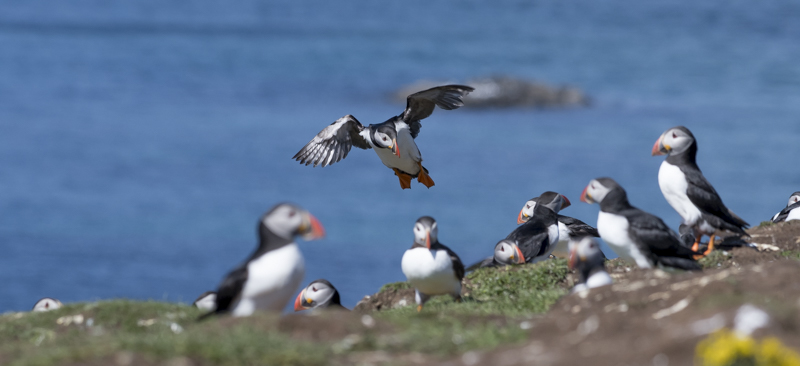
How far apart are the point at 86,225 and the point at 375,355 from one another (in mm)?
35023

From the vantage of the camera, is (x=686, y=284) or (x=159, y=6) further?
(x=159, y=6)

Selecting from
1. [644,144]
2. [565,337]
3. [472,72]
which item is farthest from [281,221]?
[472,72]

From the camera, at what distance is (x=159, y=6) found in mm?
117938

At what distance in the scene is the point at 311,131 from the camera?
49781 mm

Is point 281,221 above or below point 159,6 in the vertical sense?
below

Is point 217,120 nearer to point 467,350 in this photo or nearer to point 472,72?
point 472,72

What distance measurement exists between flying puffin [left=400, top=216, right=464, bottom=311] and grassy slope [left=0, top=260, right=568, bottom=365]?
0.26 m

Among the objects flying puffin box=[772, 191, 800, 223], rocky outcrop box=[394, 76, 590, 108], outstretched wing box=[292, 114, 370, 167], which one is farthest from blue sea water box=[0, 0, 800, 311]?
flying puffin box=[772, 191, 800, 223]

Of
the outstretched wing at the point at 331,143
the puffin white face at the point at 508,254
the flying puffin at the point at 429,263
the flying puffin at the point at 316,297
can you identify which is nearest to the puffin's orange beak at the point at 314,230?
the flying puffin at the point at 429,263

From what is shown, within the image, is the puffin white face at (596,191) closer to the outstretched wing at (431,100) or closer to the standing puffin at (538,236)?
the standing puffin at (538,236)

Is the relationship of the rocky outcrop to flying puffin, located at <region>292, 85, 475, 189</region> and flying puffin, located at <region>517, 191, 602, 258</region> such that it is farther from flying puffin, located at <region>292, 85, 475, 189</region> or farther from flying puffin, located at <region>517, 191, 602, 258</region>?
flying puffin, located at <region>517, 191, 602, 258</region>

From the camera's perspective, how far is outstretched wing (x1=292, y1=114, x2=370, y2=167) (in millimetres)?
15164

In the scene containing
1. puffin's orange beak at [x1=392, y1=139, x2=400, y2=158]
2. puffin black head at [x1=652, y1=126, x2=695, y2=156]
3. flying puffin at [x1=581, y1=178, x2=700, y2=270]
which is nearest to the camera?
flying puffin at [x1=581, y1=178, x2=700, y2=270]

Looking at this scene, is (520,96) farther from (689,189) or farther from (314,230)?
(314,230)
